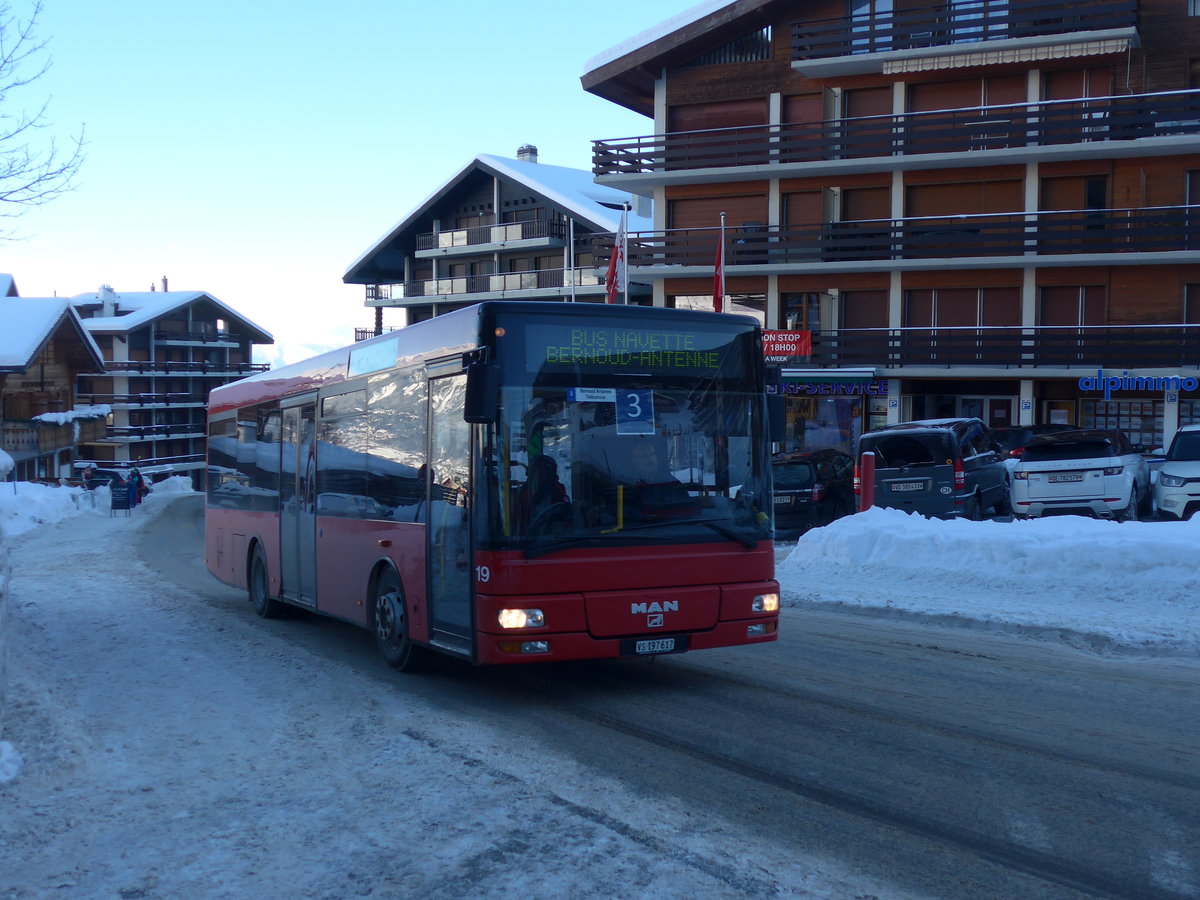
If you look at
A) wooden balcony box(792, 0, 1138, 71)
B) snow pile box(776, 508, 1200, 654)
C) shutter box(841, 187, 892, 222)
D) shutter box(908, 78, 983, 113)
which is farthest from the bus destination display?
shutter box(908, 78, 983, 113)

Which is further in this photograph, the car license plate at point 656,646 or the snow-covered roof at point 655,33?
the snow-covered roof at point 655,33

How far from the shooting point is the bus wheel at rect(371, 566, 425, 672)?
977 centimetres

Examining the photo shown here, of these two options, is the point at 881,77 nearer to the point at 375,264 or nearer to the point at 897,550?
the point at 897,550

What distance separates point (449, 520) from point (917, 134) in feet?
107

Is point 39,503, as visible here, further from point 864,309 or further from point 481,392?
point 481,392

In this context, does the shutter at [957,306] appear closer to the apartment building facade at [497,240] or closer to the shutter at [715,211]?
the shutter at [715,211]

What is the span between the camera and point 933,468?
66.7 ft

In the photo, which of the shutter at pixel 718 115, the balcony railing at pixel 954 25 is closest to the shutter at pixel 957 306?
the balcony railing at pixel 954 25

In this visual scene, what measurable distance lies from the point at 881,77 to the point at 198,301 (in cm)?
6439

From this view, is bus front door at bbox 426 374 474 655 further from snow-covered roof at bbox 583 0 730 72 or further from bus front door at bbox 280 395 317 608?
snow-covered roof at bbox 583 0 730 72

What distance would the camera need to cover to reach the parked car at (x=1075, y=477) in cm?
1939

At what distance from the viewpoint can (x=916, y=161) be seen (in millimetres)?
37750

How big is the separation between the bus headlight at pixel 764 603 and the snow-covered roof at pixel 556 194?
41.1 m

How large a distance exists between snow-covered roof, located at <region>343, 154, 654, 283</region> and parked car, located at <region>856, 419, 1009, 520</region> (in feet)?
96.2
